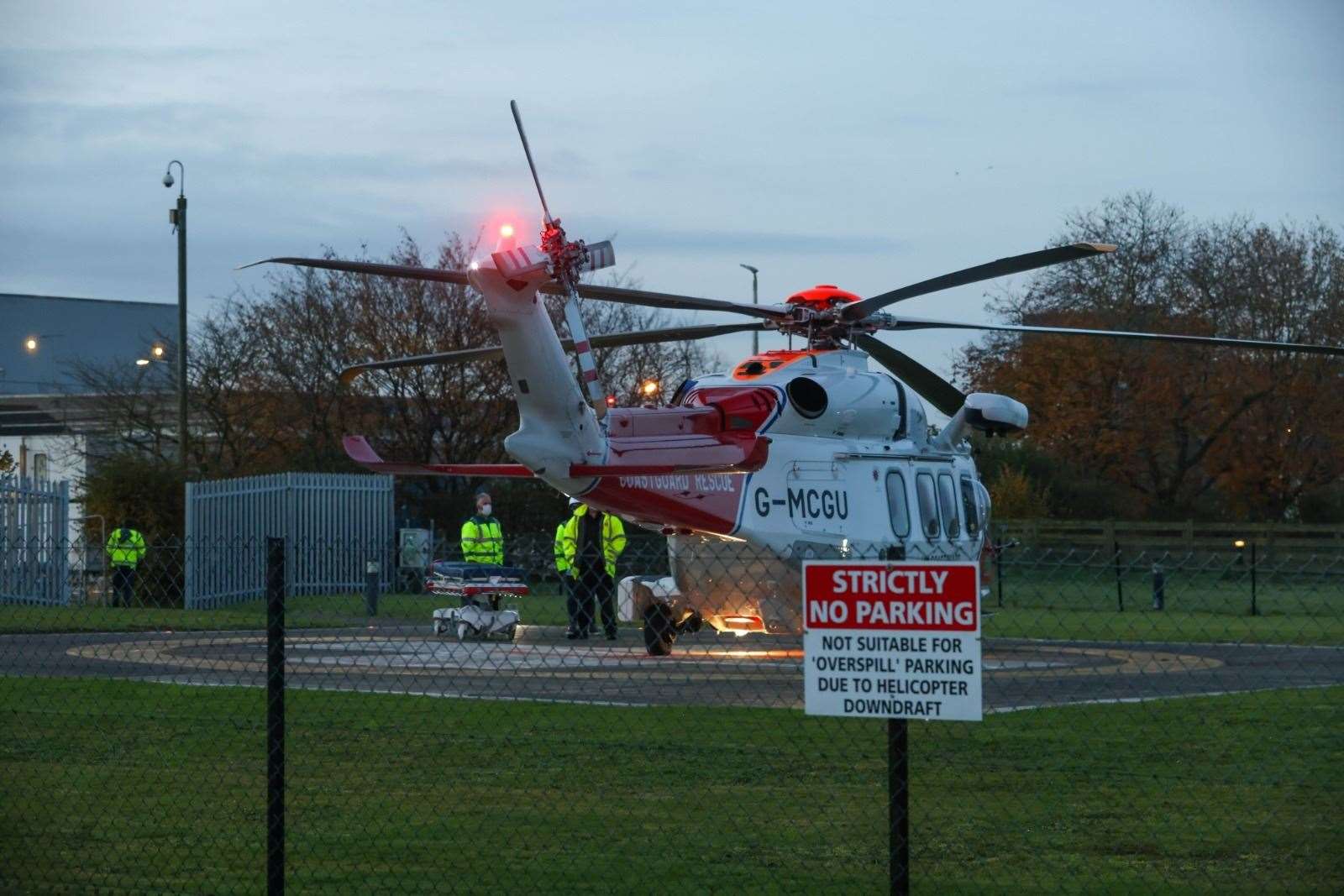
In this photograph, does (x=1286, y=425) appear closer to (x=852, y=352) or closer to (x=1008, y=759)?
Result: (x=852, y=352)

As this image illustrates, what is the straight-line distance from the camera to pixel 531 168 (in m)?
14.0

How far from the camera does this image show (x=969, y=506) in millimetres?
19797

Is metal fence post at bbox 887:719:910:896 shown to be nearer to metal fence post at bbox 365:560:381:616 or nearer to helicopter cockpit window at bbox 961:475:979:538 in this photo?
metal fence post at bbox 365:560:381:616

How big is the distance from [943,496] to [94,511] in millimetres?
19236

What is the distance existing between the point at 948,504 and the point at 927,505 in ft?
1.83

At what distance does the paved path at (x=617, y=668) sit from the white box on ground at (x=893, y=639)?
749 cm

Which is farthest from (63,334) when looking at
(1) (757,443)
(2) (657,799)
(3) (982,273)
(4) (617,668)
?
(2) (657,799)

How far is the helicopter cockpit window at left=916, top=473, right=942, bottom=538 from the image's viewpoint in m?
18.7

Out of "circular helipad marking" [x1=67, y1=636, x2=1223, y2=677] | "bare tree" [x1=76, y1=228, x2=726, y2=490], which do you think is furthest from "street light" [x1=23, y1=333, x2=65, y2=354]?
"circular helipad marking" [x1=67, y1=636, x2=1223, y2=677]

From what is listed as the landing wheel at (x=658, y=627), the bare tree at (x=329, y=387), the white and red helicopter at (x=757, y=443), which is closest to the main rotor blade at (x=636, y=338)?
the white and red helicopter at (x=757, y=443)

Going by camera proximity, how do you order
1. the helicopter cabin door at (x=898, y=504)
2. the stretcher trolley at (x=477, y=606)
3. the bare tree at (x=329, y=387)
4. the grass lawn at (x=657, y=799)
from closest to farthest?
1. the grass lawn at (x=657, y=799)
2. the helicopter cabin door at (x=898, y=504)
3. the stretcher trolley at (x=477, y=606)
4. the bare tree at (x=329, y=387)

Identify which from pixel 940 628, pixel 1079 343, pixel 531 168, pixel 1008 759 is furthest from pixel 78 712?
pixel 1079 343

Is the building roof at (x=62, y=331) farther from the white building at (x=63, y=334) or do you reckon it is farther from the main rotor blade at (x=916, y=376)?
the main rotor blade at (x=916, y=376)

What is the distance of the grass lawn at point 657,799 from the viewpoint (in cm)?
827
